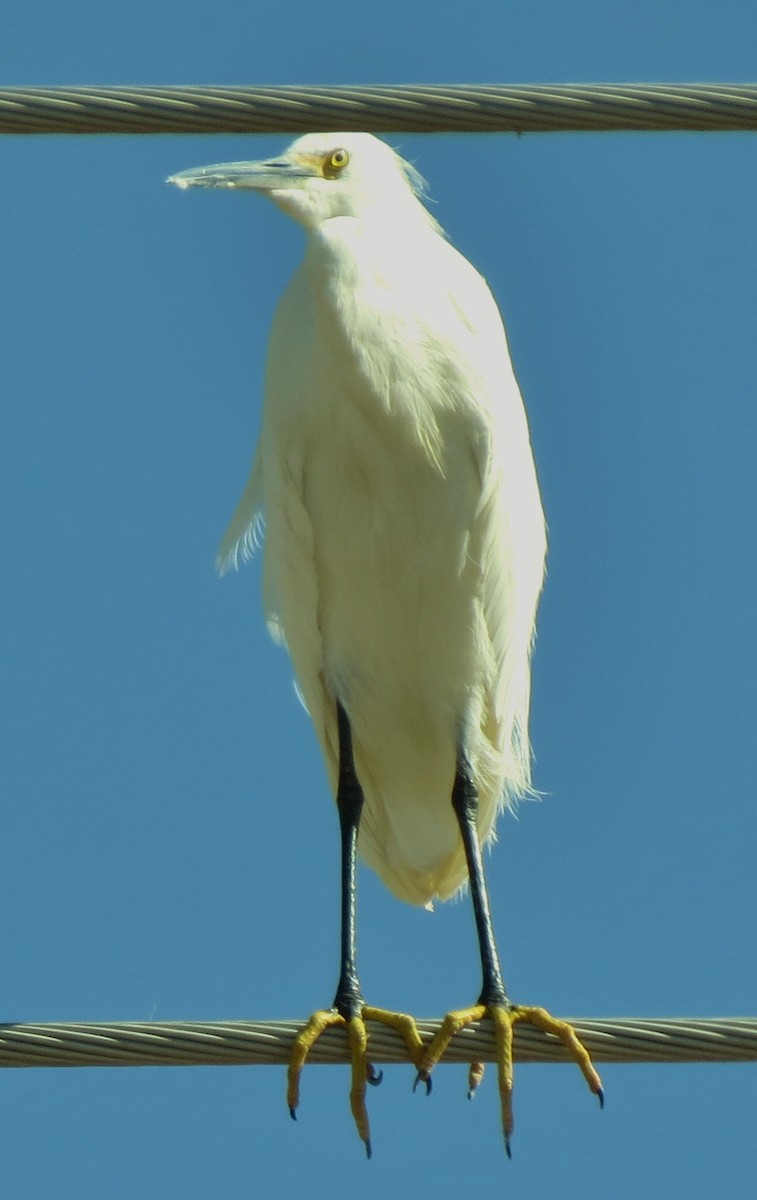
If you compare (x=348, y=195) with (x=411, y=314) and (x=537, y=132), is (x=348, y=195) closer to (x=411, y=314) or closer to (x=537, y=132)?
(x=411, y=314)

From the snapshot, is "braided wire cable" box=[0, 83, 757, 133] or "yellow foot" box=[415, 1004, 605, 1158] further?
"yellow foot" box=[415, 1004, 605, 1158]

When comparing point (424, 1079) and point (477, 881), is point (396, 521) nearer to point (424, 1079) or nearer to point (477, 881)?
point (477, 881)

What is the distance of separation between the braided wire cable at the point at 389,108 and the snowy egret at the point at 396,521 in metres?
1.21

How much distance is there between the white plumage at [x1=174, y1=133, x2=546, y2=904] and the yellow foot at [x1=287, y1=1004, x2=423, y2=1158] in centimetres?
81

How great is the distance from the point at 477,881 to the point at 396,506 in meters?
0.81

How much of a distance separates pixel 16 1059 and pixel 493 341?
1.98 metres

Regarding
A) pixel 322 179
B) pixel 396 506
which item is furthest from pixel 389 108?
pixel 322 179

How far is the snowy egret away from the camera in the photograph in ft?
13.5

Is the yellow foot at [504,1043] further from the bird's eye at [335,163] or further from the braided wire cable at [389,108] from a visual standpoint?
the bird's eye at [335,163]

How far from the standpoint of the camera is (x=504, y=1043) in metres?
3.61

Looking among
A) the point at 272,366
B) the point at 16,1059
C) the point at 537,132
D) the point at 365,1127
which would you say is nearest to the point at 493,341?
the point at 272,366

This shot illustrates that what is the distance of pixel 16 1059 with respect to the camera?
2.91 m

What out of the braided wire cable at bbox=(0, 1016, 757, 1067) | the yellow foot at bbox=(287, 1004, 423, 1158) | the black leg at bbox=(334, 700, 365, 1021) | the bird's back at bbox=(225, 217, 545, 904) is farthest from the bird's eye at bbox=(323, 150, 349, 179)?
the braided wire cable at bbox=(0, 1016, 757, 1067)

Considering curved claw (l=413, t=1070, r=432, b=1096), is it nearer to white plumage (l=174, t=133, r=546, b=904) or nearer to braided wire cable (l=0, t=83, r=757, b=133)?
white plumage (l=174, t=133, r=546, b=904)
